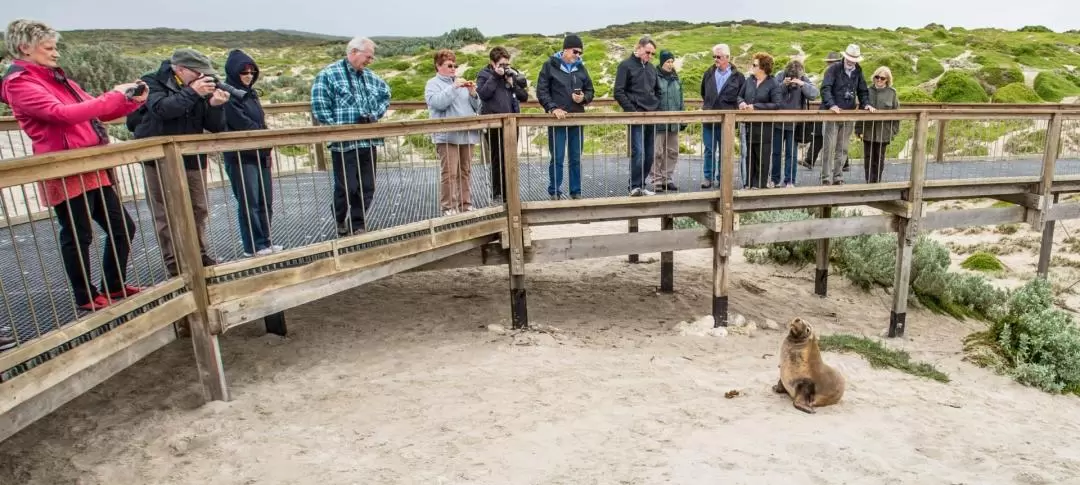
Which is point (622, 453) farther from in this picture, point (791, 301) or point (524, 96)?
point (791, 301)

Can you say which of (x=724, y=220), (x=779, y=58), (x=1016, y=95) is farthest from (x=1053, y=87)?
(x=724, y=220)

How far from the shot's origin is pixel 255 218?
→ 5691 millimetres

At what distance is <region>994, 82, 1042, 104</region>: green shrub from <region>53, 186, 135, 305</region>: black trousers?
90.5 feet

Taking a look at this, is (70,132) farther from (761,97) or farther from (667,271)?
(667,271)

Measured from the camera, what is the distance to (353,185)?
20.7 ft

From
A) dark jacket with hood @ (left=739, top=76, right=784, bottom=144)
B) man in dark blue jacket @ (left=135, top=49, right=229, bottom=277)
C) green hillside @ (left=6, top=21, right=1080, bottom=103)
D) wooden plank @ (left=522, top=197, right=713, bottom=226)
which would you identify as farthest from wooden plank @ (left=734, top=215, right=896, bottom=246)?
green hillside @ (left=6, top=21, right=1080, bottom=103)

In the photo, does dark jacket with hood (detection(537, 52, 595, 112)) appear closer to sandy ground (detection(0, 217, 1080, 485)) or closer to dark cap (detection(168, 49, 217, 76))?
sandy ground (detection(0, 217, 1080, 485))

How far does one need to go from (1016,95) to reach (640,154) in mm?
23658

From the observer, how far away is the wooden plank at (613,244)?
26.6 feet

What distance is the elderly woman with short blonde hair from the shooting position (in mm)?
8983

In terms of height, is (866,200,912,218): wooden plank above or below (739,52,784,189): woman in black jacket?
below

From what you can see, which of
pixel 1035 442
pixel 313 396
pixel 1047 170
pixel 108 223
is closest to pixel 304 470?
pixel 313 396

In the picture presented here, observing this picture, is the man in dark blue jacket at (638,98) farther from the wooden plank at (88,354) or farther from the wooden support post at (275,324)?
→ the wooden plank at (88,354)

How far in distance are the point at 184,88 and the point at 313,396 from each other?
257 centimetres
